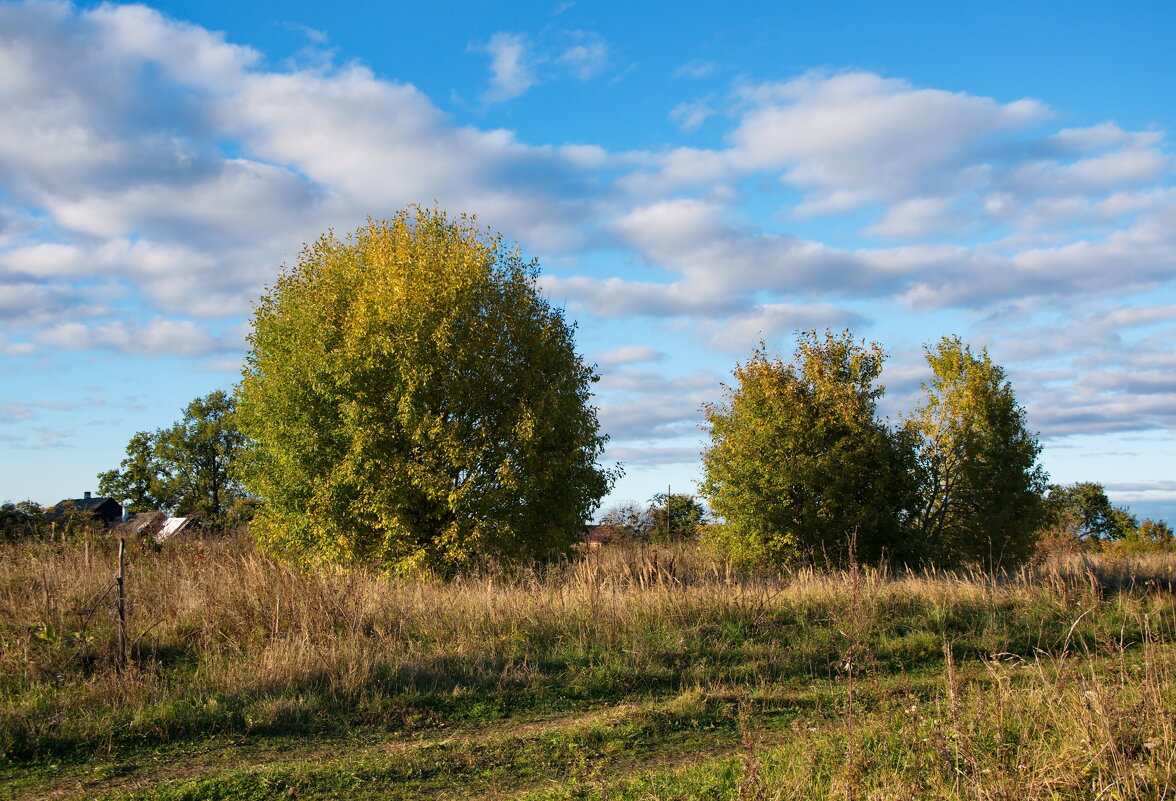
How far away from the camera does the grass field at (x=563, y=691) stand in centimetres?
506

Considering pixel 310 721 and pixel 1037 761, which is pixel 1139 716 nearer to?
pixel 1037 761

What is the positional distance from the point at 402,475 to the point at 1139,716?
613 inches

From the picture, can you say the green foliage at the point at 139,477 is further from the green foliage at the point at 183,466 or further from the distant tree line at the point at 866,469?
the distant tree line at the point at 866,469

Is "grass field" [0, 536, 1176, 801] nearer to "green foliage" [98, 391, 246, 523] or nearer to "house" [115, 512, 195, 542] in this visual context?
"house" [115, 512, 195, 542]

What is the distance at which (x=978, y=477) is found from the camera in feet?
94.6

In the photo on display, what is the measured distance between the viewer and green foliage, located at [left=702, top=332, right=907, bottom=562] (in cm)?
2562

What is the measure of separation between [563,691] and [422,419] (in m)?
11.4

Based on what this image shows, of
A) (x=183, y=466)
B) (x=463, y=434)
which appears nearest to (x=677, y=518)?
(x=463, y=434)

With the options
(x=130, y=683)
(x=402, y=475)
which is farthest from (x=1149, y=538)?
(x=130, y=683)

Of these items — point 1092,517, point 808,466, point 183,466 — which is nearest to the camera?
point 808,466

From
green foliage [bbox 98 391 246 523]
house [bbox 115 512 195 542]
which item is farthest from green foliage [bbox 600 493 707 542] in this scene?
green foliage [bbox 98 391 246 523]

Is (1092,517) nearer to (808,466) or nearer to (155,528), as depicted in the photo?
(808,466)

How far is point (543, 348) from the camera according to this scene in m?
20.2

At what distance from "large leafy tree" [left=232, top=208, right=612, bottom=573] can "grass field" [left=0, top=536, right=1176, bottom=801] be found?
6156 millimetres
